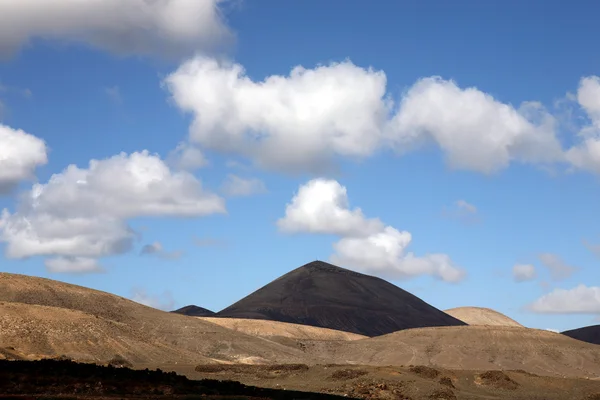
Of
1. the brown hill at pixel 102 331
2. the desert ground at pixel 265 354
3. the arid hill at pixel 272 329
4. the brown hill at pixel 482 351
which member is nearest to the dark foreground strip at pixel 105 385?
the desert ground at pixel 265 354

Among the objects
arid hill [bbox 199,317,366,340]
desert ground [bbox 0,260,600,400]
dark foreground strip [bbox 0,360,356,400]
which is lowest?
dark foreground strip [bbox 0,360,356,400]

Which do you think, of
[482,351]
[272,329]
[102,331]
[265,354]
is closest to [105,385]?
[102,331]

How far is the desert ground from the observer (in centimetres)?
6150

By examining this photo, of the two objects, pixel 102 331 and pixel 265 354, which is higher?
pixel 102 331

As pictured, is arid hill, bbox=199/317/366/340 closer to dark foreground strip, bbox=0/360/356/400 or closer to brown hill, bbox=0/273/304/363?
brown hill, bbox=0/273/304/363

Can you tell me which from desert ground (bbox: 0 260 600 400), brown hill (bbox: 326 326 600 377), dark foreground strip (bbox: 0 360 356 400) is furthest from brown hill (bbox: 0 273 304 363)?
dark foreground strip (bbox: 0 360 356 400)

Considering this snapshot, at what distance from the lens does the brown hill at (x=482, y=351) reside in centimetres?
11950

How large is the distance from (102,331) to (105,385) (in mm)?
49199

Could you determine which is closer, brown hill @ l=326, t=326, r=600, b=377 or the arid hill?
brown hill @ l=326, t=326, r=600, b=377

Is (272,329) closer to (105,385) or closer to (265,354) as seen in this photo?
(265,354)

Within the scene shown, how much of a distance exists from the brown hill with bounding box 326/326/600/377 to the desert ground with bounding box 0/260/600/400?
0.62 ft

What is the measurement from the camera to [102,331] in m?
90.4

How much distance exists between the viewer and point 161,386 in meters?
44.6

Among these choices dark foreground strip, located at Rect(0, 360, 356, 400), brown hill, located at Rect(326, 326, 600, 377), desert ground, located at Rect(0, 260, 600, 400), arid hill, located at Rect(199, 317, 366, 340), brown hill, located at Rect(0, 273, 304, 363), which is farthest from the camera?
arid hill, located at Rect(199, 317, 366, 340)
